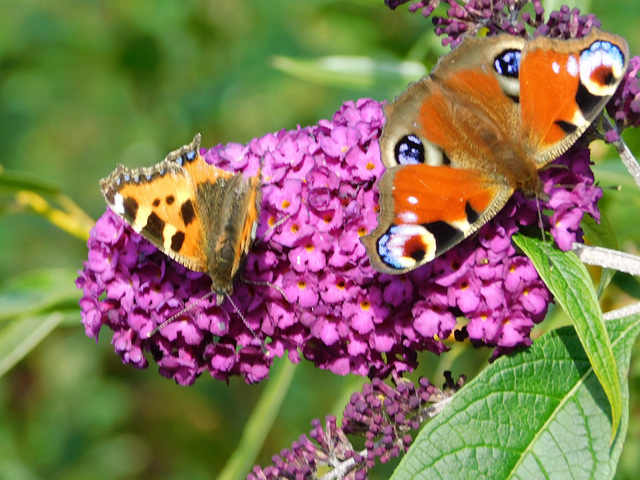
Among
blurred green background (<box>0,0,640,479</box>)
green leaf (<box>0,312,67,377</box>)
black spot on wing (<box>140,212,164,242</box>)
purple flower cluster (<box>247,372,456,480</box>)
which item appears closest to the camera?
purple flower cluster (<box>247,372,456,480</box>)

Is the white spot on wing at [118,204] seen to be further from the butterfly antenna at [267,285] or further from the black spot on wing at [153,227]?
the butterfly antenna at [267,285]

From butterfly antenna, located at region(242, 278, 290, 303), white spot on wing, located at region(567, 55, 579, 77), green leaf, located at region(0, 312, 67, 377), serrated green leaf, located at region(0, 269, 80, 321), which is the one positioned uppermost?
white spot on wing, located at region(567, 55, 579, 77)

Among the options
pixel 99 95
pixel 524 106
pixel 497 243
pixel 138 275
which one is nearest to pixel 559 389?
pixel 497 243

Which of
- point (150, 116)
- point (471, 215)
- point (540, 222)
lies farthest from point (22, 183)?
point (540, 222)

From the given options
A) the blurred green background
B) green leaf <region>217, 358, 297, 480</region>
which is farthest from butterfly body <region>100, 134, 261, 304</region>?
the blurred green background

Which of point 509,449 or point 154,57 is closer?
point 509,449

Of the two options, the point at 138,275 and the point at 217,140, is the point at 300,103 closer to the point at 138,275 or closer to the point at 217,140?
the point at 217,140

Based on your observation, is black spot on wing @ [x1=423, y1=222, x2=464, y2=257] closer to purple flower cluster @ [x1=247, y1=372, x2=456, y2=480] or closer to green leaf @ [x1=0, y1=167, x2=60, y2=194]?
purple flower cluster @ [x1=247, y1=372, x2=456, y2=480]
